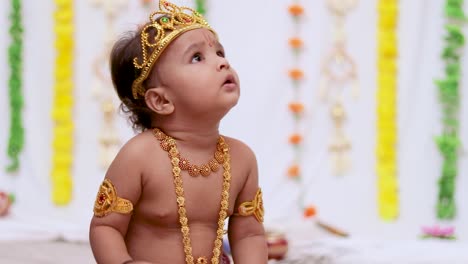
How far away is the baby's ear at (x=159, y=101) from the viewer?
177 cm

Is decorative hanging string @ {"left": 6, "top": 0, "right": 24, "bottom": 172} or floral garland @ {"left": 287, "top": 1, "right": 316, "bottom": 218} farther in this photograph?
decorative hanging string @ {"left": 6, "top": 0, "right": 24, "bottom": 172}

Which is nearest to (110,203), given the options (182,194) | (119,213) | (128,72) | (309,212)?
(119,213)

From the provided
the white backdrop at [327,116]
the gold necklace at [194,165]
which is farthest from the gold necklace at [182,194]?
the white backdrop at [327,116]

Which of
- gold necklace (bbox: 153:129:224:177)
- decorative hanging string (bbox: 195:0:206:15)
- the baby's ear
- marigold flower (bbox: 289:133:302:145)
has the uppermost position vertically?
decorative hanging string (bbox: 195:0:206:15)

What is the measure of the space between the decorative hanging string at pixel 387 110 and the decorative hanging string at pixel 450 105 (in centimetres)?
21

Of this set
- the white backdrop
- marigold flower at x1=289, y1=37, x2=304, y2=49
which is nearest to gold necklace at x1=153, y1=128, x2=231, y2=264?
A: the white backdrop

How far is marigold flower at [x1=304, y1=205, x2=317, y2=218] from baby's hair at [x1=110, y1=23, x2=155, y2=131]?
1968 millimetres

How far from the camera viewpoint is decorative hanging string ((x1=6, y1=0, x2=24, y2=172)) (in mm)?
3930

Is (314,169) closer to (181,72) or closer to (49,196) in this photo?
(49,196)

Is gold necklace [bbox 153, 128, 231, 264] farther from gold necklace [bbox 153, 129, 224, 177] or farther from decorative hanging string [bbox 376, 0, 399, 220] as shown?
decorative hanging string [bbox 376, 0, 399, 220]

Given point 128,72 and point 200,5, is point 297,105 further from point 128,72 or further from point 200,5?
point 128,72

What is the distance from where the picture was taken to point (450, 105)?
371 cm

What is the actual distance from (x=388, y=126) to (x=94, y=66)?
145 cm

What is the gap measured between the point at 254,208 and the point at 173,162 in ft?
0.80
